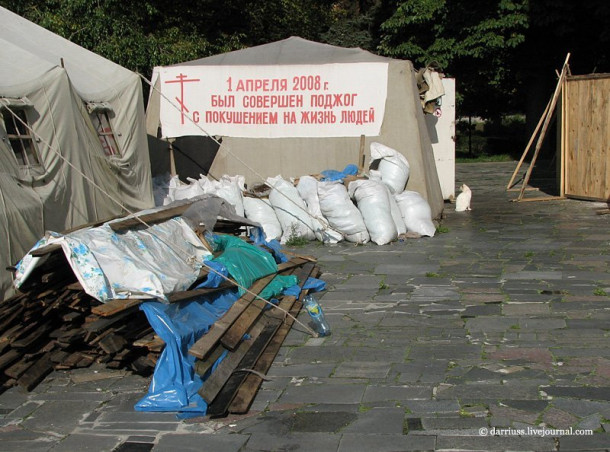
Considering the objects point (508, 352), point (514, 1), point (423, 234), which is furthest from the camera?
point (514, 1)

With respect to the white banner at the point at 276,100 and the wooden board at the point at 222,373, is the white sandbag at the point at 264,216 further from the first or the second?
the wooden board at the point at 222,373

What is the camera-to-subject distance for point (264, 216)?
12.1 metres

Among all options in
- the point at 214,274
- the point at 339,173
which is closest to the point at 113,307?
the point at 214,274

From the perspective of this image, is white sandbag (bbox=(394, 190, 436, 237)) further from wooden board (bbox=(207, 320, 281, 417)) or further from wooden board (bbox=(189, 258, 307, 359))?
wooden board (bbox=(207, 320, 281, 417))

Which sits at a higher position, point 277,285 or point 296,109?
point 296,109

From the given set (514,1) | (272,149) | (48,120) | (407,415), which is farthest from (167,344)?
(514,1)

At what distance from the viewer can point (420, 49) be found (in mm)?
25156

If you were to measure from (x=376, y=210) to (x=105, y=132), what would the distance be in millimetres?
4120

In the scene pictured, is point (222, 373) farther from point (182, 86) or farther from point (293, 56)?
point (293, 56)

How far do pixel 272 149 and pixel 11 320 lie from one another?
7.93 m

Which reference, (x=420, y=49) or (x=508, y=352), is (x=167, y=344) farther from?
(x=420, y=49)

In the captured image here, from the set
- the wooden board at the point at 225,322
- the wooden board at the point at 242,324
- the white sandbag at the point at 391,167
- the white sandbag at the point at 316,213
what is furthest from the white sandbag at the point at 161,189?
the wooden board at the point at 242,324

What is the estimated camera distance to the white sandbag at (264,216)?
12016mm

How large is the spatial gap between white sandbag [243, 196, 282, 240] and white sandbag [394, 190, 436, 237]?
1995mm
